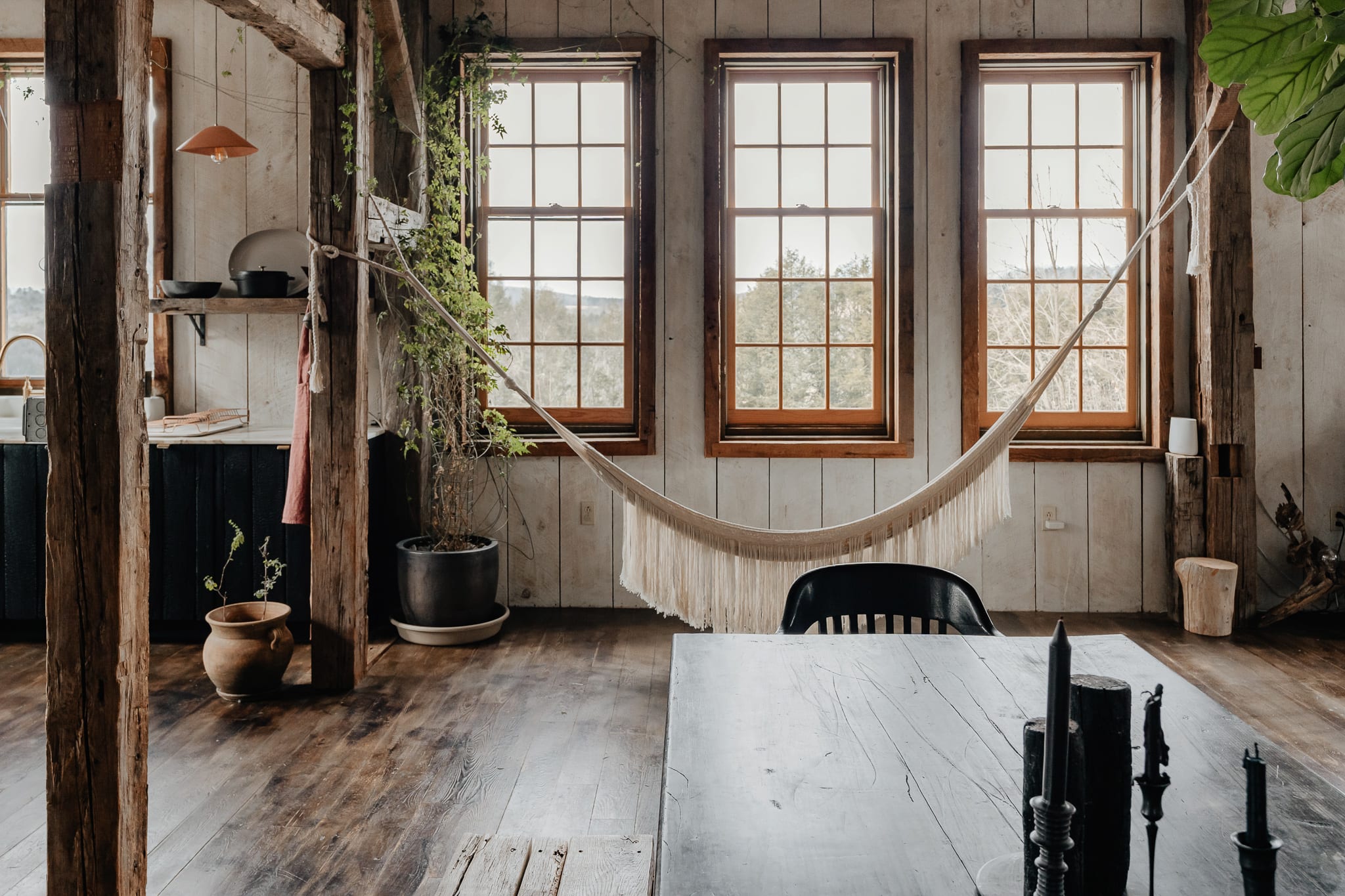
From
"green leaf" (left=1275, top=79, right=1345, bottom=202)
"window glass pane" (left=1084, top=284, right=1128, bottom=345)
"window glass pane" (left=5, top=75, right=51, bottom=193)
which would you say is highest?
"window glass pane" (left=5, top=75, right=51, bottom=193)

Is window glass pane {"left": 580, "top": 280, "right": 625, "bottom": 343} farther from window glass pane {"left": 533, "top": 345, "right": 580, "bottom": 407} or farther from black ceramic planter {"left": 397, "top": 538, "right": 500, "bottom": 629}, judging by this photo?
black ceramic planter {"left": 397, "top": 538, "right": 500, "bottom": 629}

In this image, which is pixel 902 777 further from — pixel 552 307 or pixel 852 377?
pixel 552 307

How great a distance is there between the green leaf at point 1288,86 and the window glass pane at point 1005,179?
334 cm

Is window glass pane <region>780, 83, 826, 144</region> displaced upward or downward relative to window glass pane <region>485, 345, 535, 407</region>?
upward

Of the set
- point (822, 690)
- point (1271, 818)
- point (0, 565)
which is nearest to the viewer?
point (1271, 818)

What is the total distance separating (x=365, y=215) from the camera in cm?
286

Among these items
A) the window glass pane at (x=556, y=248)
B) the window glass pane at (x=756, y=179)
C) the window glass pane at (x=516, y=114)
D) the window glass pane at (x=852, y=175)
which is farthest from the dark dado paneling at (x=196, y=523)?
the window glass pane at (x=852, y=175)

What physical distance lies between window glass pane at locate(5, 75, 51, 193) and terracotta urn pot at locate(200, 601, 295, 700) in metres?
2.31

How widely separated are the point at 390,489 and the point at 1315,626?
11.7 feet

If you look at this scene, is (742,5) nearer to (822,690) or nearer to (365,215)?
(365,215)

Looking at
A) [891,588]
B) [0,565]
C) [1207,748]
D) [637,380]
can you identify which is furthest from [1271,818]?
[0,565]

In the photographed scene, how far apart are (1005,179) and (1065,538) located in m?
1.47

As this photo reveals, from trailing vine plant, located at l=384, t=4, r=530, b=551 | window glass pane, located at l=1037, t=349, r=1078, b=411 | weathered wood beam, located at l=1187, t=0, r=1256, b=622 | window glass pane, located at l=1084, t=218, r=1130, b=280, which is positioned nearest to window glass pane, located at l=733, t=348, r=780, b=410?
trailing vine plant, located at l=384, t=4, r=530, b=551

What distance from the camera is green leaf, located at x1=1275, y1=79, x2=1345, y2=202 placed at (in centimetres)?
54
